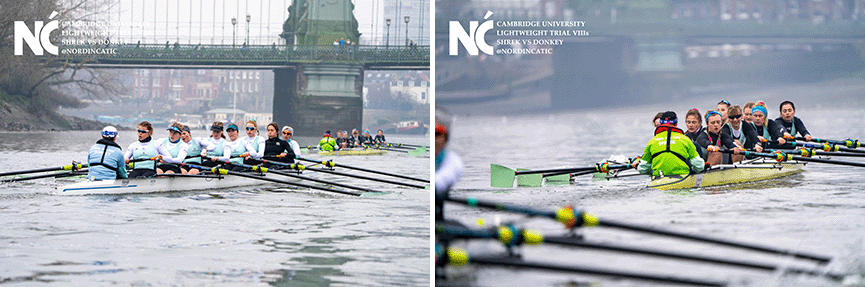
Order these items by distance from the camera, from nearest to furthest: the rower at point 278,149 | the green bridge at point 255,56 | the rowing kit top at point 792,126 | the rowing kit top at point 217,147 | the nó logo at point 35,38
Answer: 1. the rowing kit top at point 217,147
2. the rowing kit top at point 792,126
3. the rower at point 278,149
4. the nó logo at point 35,38
5. the green bridge at point 255,56


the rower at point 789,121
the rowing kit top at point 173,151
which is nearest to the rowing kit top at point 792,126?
the rower at point 789,121

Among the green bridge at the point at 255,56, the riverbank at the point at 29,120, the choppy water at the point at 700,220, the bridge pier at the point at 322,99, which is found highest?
the green bridge at the point at 255,56

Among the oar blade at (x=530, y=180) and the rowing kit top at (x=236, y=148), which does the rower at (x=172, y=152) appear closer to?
the rowing kit top at (x=236, y=148)

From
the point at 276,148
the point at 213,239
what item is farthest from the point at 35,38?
the point at 213,239

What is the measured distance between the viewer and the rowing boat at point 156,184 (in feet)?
35.6

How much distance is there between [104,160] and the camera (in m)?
10.9

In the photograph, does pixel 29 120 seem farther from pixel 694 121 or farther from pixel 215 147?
pixel 694 121

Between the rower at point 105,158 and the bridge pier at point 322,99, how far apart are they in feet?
Result: 126

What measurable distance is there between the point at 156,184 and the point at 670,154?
690cm

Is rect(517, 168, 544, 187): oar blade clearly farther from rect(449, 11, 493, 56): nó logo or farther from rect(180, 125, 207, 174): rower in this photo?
Answer: rect(449, 11, 493, 56): nó logo

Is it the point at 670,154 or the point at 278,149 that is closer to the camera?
the point at 670,154

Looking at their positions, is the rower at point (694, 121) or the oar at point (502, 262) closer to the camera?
the oar at point (502, 262)

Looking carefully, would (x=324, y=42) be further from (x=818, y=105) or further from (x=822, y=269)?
(x=822, y=269)

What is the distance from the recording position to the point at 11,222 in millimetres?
8727
